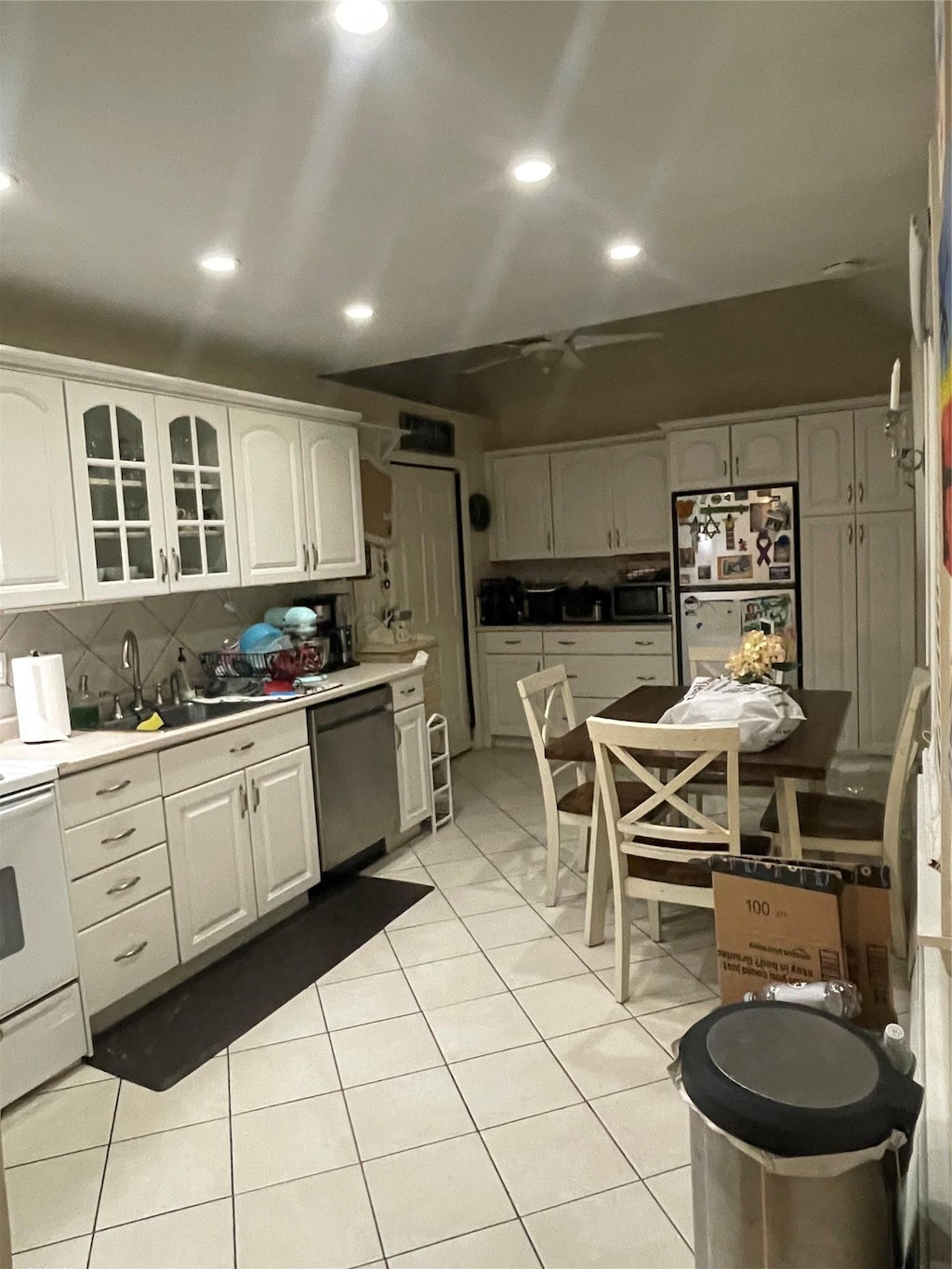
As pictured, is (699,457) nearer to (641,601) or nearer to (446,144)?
(641,601)

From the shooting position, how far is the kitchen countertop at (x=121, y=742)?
2.51 metres

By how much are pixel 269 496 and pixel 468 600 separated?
7.82ft

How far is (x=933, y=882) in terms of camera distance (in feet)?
5.79

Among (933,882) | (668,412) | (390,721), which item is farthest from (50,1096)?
(668,412)

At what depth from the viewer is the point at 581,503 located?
5707 millimetres

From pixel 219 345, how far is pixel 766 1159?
375 centimetres

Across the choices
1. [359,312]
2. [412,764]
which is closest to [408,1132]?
[412,764]

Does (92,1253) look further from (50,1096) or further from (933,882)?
(933,882)

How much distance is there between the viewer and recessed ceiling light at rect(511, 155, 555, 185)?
2146 millimetres

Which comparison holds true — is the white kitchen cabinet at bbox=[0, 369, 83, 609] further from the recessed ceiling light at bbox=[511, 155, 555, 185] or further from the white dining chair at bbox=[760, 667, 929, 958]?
the white dining chair at bbox=[760, 667, 929, 958]

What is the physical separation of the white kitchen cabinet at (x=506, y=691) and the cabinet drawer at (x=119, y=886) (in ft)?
10.9

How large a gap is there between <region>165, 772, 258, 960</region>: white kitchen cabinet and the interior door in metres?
2.29

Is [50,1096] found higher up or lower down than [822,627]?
lower down

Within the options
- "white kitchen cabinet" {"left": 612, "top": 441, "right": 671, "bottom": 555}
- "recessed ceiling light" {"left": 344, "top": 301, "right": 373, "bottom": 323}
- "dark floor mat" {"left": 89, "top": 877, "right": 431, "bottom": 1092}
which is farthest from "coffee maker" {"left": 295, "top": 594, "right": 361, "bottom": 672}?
"white kitchen cabinet" {"left": 612, "top": 441, "right": 671, "bottom": 555}
